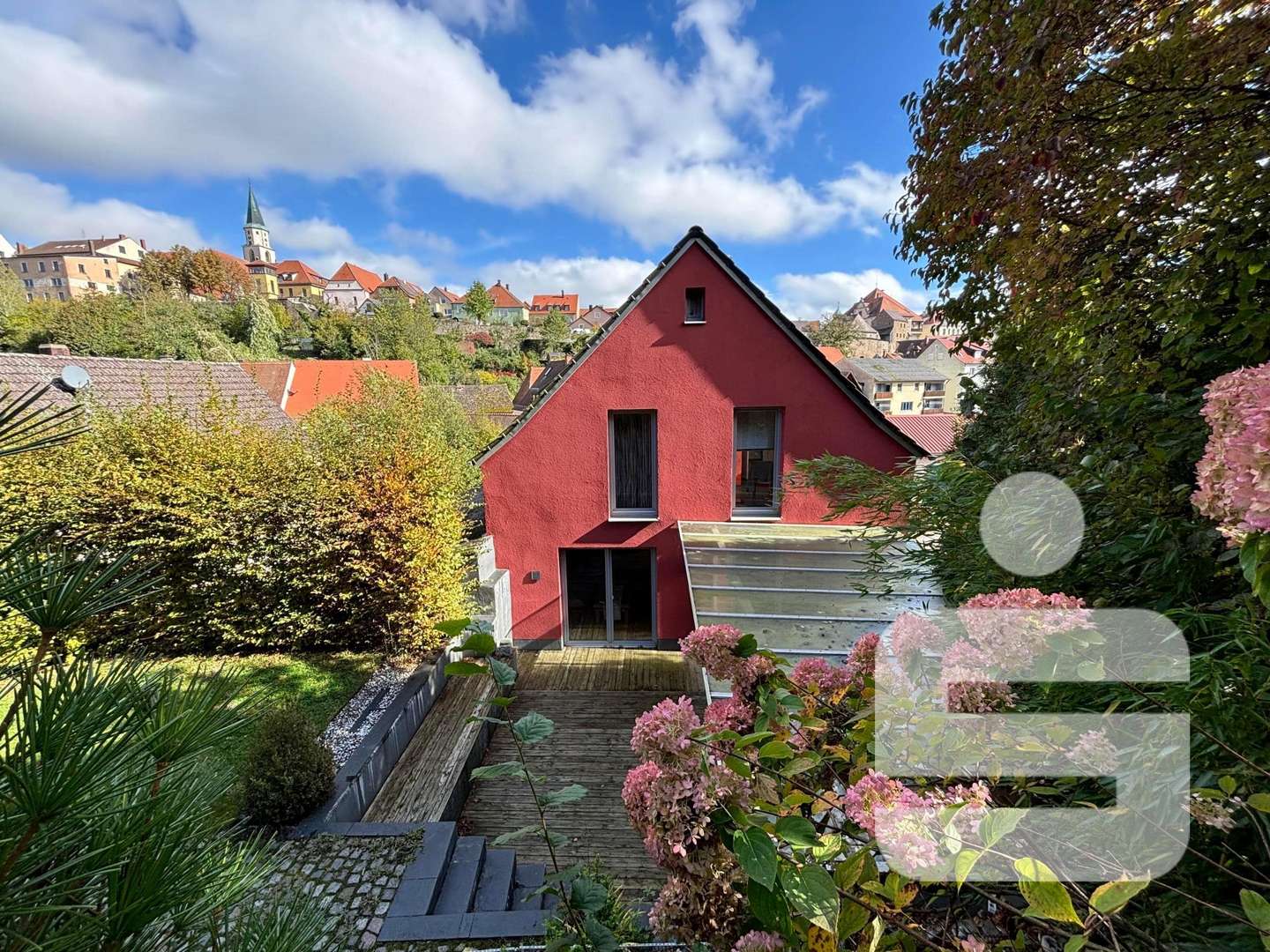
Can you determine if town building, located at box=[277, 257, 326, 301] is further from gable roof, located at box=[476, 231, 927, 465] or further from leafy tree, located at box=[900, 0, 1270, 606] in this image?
leafy tree, located at box=[900, 0, 1270, 606]

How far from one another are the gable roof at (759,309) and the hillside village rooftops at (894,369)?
29954 millimetres

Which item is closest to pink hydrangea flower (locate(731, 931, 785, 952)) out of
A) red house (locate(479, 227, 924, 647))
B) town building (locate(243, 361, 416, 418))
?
red house (locate(479, 227, 924, 647))

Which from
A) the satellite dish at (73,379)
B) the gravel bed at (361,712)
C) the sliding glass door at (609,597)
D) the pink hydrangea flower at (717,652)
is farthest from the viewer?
the sliding glass door at (609,597)

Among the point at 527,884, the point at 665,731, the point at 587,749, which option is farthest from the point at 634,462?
the point at 665,731

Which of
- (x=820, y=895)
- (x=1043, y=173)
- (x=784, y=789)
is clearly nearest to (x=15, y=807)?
(x=820, y=895)

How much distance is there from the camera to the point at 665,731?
136cm

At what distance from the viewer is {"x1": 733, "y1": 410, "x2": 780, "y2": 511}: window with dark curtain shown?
26.6ft

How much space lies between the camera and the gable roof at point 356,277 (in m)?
78.4

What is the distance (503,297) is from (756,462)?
80126 millimetres

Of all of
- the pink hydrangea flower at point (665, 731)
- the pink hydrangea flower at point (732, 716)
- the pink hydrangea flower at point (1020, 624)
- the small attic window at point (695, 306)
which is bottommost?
the pink hydrangea flower at point (732, 716)

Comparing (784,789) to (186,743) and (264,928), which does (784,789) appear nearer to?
(264,928)

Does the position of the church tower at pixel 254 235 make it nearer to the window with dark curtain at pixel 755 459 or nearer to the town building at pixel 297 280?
the town building at pixel 297 280

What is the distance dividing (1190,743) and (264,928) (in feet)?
8.07

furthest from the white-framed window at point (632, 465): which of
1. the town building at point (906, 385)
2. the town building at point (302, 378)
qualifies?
the town building at point (906, 385)
